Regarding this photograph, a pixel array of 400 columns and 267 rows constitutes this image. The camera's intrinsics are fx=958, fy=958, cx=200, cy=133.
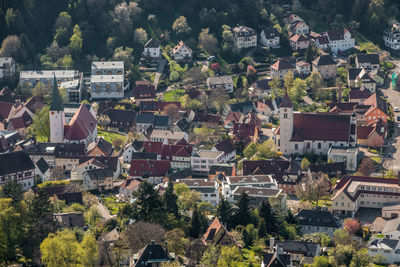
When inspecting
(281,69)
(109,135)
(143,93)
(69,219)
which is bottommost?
(69,219)

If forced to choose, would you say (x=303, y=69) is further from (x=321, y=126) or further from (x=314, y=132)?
(x=314, y=132)

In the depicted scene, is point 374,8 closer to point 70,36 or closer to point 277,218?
point 70,36

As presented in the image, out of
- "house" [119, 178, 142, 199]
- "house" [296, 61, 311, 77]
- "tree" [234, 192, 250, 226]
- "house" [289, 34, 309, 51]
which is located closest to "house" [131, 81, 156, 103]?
"house" [296, 61, 311, 77]

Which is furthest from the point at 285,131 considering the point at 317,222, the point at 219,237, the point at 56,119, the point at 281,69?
the point at 219,237

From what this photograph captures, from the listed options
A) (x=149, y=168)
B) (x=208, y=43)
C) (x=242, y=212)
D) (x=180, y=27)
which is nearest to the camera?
(x=242, y=212)

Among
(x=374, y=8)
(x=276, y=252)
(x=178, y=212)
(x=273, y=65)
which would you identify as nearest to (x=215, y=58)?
(x=273, y=65)

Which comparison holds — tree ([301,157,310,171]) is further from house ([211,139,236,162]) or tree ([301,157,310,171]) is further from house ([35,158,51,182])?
house ([35,158,51,182])

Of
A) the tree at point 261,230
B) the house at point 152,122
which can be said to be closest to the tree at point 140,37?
the house at point 152,122
